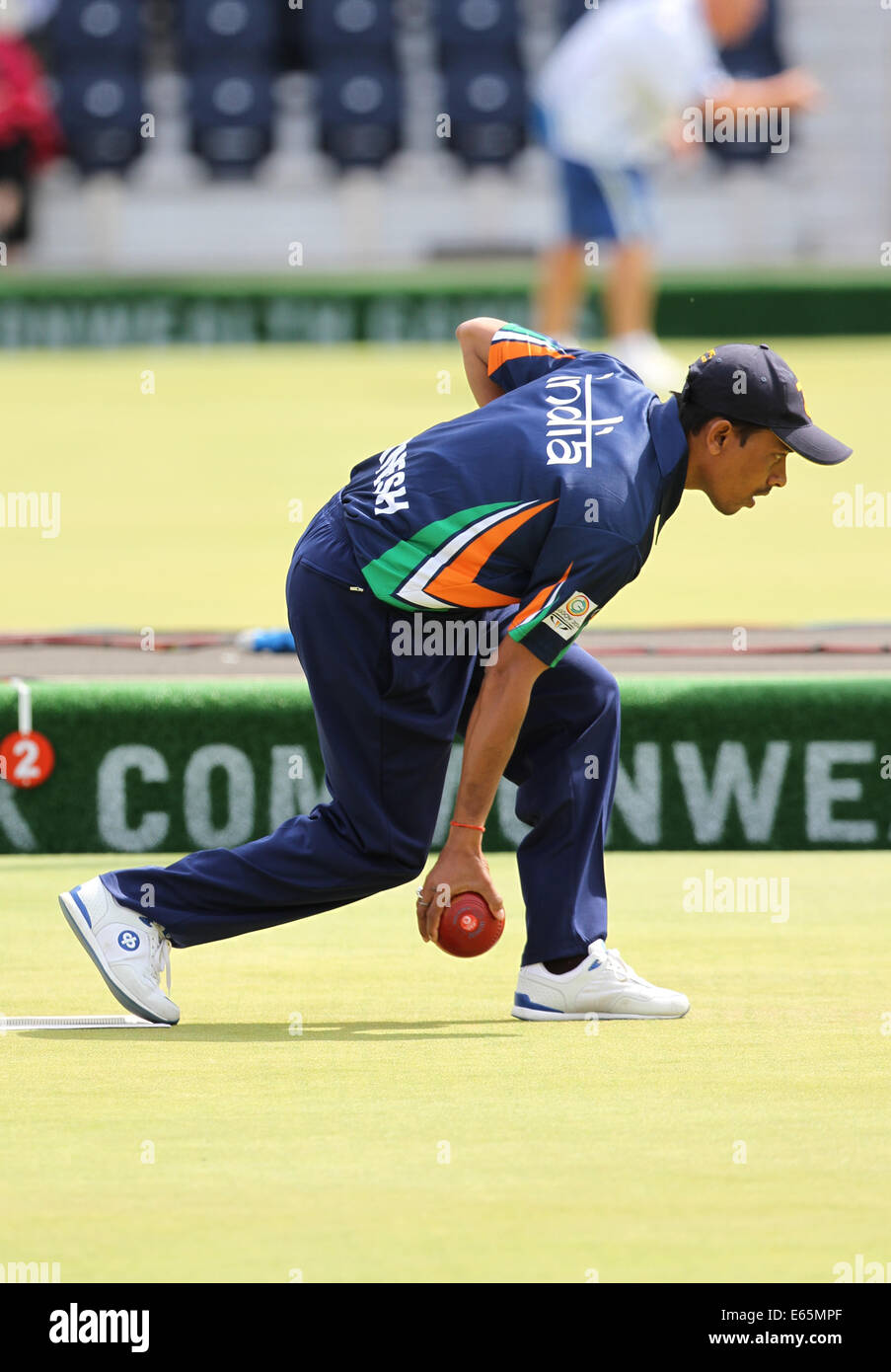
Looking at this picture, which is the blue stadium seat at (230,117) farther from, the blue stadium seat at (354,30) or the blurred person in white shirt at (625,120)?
the blurred person in white shirt at (625,120)

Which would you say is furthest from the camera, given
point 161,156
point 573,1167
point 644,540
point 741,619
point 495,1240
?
point 161,156

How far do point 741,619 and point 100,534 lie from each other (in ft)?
8.70

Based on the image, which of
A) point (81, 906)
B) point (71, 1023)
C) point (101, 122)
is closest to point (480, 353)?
point (81, 906)

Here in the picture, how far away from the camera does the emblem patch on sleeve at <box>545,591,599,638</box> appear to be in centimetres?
373

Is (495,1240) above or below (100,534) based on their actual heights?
below

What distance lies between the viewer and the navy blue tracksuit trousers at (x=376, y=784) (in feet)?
13.1

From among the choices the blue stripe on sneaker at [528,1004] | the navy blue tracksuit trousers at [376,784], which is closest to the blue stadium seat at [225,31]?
the navy blue tracksuit trousers at [376,784]

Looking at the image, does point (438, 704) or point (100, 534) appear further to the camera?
point (100, 534)

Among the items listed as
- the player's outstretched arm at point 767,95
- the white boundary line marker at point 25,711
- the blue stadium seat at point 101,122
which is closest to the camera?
the white boundary line marker at point 25,711

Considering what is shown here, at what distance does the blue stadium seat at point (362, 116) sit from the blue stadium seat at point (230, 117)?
50 centimetres

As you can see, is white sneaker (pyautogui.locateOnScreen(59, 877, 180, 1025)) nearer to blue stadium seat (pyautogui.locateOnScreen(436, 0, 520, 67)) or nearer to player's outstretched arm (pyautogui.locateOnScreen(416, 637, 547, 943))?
player's outstretched arm (pyautogui.locateOnScreen(416, 637, 547, 943))
